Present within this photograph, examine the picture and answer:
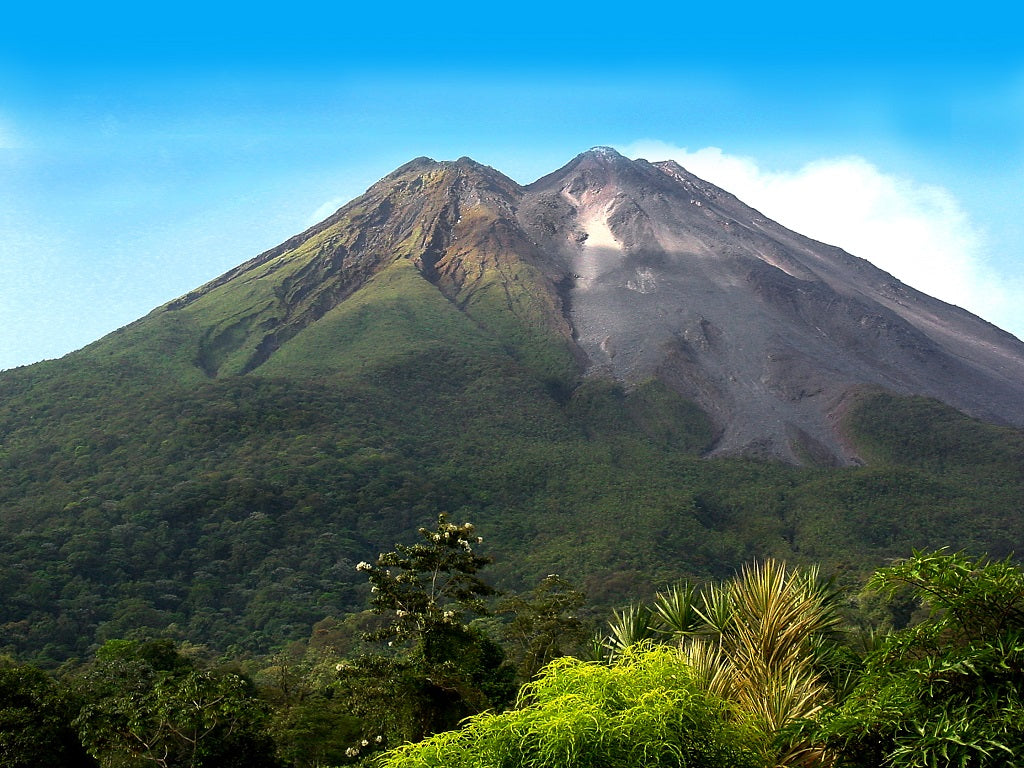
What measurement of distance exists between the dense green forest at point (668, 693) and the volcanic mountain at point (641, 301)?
264 feet

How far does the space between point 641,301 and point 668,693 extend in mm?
113123

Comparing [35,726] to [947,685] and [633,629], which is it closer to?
[633,629]

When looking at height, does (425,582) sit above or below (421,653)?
above

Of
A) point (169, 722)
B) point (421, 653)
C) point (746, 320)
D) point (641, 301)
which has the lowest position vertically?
point (169, 722)

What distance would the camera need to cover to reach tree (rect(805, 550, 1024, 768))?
20.6 feet

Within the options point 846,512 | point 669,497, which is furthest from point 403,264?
point 846,512

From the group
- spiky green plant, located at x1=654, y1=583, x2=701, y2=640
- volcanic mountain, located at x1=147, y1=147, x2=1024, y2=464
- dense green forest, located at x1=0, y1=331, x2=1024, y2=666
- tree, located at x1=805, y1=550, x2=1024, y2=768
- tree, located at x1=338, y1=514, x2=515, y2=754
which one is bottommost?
dense green forest, located at x1=0, y1=331, x2=1024, y2=666

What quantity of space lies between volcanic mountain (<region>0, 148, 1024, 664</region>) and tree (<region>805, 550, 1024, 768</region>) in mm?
45371

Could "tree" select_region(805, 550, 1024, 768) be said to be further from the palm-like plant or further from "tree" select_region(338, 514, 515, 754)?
"tree" select_region(338, 514, 515, 754)

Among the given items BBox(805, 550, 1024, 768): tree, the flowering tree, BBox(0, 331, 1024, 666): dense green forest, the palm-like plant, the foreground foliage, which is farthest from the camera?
BBox(0, 331, 1024, 666): dense green forest

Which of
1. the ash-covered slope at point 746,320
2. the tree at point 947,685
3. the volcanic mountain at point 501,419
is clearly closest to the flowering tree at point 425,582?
the tree at point 947,685

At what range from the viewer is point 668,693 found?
25.5 feet

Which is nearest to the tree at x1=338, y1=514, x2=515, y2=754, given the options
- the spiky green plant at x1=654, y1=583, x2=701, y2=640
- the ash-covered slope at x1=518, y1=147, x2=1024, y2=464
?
the spiky green plant at x1=654, y1=583, x2=701, y2=640

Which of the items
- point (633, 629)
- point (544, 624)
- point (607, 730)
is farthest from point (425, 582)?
point (607, 730)
